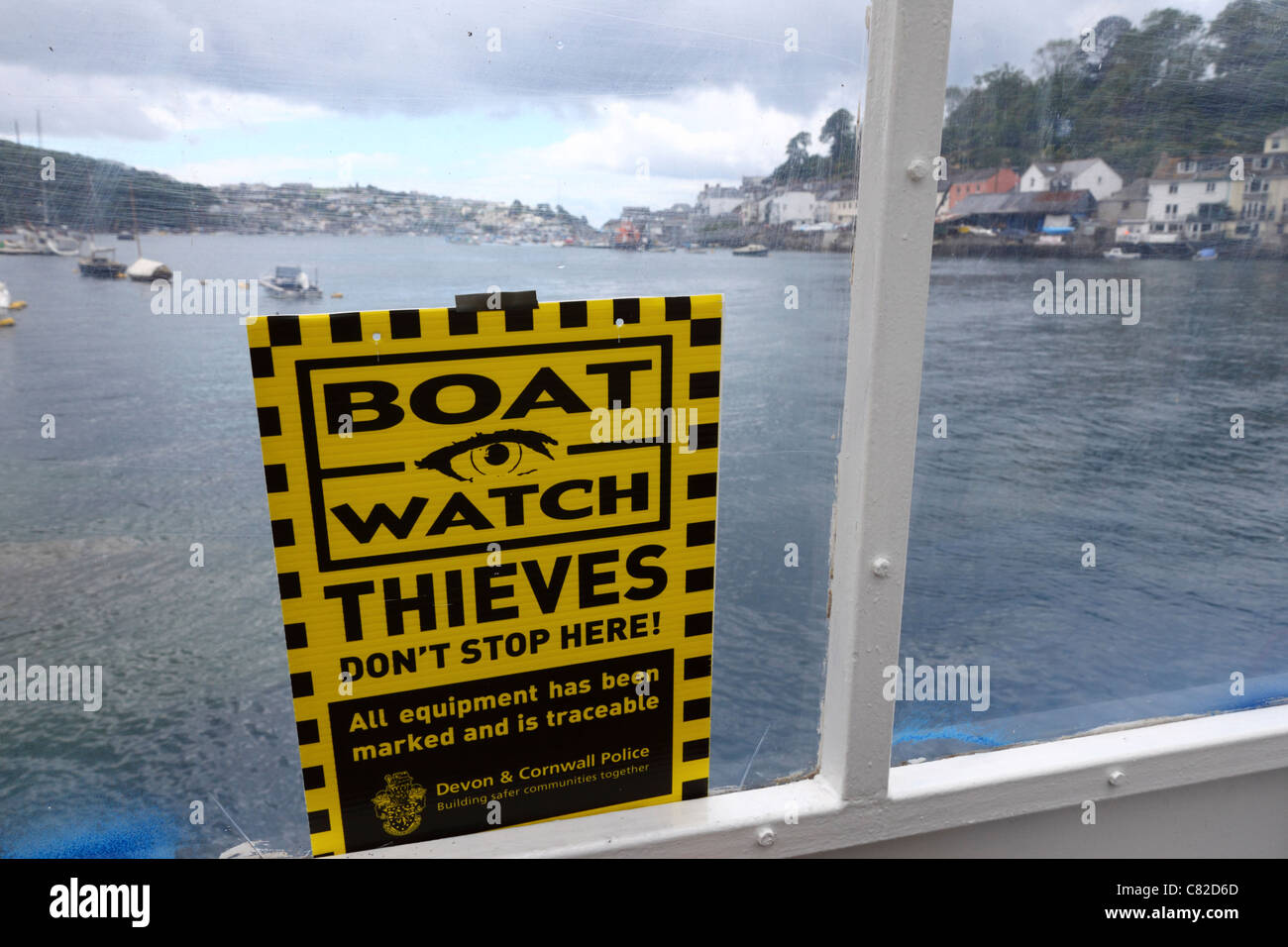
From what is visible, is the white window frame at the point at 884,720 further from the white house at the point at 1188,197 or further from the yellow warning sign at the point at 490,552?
the white house at the point at 1188,197

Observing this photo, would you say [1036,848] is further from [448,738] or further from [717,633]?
[448,738]

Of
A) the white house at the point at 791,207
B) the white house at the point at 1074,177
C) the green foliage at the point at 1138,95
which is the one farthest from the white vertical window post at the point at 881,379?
the white house at the point at 1074,177

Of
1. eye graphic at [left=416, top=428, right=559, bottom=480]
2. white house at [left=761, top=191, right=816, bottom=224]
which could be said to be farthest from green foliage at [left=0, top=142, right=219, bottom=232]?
white house at [left=761, top=191, right=816, bottom=224]

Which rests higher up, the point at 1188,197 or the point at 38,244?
the point at 1188,197

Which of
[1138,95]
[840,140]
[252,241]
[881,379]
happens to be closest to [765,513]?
[881,379]

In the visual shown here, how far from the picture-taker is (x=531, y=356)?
3.60 feet

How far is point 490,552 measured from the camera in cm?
115

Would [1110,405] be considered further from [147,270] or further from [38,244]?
[38,244]

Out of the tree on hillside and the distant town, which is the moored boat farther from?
the tree on hillside

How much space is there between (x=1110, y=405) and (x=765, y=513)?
0.72 m

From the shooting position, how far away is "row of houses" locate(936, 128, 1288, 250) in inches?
55.2
